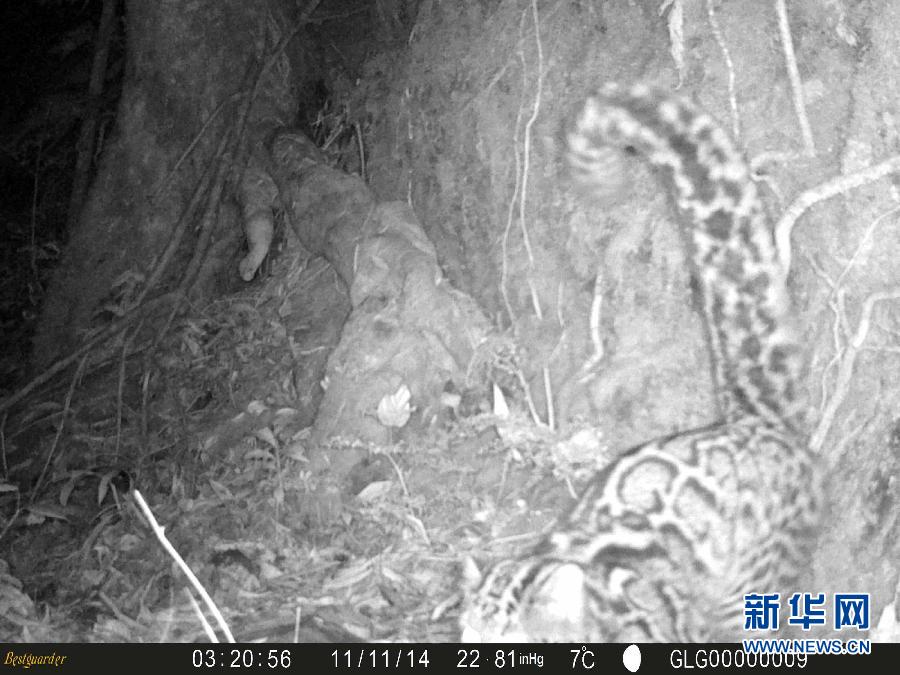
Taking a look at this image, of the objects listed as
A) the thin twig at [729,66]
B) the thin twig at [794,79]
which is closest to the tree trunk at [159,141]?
the thin twig at [729,66]

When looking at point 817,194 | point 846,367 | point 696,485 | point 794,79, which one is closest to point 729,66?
point 794,79

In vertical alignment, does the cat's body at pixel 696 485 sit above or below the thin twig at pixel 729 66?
below

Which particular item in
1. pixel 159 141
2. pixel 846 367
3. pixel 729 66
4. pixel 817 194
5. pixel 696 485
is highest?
pixel 729 66

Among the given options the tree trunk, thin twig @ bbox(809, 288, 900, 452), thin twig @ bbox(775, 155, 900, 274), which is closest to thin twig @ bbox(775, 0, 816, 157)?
thin twig @ bbox(775, 155, 900, 274)

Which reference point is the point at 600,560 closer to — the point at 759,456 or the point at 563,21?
the point at 759,456

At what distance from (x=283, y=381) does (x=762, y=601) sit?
2618 millimetres

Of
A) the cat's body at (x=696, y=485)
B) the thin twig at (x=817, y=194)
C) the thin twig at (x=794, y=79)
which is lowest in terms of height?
the cat's body at (x=696, y=485)

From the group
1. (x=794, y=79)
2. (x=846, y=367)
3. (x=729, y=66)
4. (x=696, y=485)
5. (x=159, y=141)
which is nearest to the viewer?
(x=696, y=485)

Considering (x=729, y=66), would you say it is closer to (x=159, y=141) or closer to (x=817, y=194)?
(x=817, y=194)

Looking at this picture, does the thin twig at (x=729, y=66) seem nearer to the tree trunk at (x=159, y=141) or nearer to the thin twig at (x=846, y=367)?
the thin twig at (x=846, y=367)

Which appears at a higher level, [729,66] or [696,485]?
[729,66]

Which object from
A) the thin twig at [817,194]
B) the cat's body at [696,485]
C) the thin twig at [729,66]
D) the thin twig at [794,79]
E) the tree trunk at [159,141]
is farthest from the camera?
the tree trunk at [159,141]

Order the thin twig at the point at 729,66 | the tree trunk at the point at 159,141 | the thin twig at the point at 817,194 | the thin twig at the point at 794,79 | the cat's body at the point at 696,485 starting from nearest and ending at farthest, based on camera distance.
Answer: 1. the cat's body at the point at 696,485
2. the thin twig at the point at 817,194
3. the thin twig at the point at 794,79
4. the thin twig at the point at 729,66
5. the tree trunk at the point at 159,141

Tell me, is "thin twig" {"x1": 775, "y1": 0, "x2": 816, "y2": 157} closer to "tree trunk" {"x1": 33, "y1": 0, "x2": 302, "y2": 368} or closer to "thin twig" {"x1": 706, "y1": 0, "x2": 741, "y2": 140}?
"thin twig" {"x1": 706, "y1": 0, "x2": 741, "y2": 140}
